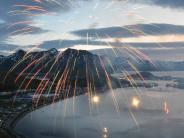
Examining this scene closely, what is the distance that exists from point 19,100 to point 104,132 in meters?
91.5

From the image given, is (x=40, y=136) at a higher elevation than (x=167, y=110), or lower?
higher

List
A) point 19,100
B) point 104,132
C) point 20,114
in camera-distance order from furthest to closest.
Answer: point 19,100 < point 20,114 < point 104,132

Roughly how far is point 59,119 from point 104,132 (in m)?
34.4

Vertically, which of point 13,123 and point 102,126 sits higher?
point 13,123

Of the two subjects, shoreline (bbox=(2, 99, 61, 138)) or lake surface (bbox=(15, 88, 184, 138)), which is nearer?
shoreline (bbox=(2, 99, 61, 138))

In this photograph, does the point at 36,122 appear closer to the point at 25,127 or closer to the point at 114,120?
the point at 25,127

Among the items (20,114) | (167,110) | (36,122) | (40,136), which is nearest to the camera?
(40,136)

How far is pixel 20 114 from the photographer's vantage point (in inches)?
5600

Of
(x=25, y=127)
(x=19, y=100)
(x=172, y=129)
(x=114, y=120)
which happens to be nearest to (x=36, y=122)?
(x=25, y=127)

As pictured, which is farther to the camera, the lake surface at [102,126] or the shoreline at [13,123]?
the lake surface at [102,126]

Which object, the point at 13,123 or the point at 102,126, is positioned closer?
the point at 13,123

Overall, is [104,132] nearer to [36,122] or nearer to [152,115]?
[36,122]

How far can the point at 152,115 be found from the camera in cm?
16200

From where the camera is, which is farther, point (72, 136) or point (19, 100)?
point (19, 100)
